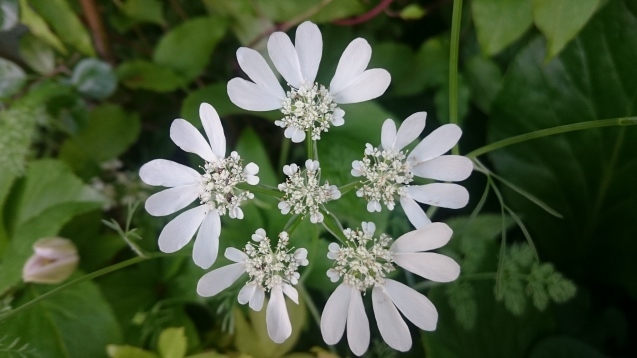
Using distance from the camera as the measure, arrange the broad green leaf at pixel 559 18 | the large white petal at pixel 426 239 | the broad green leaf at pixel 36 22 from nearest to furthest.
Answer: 1. the large white petal at pixel 426 239
2. the broad green leaf at pixel 559 18
3. the broad green leaf at pixel 36 22

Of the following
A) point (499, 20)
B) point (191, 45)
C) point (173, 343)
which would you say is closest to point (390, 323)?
point (173, 343)

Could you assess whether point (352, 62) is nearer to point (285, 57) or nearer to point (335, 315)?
point (285, 57)

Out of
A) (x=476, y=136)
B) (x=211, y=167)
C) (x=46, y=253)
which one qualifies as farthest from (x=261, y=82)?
(x=476, y=136)

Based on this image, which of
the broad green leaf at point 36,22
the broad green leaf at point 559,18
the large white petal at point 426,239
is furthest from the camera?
the broad green leaf at point 36,22

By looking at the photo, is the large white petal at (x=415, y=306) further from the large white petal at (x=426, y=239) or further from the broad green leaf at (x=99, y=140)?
the broad green leaf at (x=99, y=140)

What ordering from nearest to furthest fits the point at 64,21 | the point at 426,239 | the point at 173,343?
the point at 426,239 < the point at 173,343 < the point at 64,21

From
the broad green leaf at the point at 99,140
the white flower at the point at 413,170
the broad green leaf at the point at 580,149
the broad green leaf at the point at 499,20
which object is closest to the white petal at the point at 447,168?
the white flower at the point at 413,170
